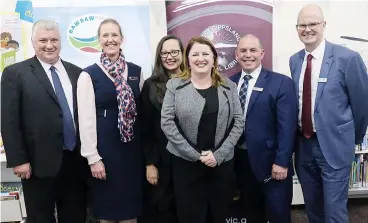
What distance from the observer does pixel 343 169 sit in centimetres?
234

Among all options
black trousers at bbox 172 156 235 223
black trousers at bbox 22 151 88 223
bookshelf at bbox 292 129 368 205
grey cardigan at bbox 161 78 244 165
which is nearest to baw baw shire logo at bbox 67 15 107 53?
black trousers at bbox 22 151 88 223

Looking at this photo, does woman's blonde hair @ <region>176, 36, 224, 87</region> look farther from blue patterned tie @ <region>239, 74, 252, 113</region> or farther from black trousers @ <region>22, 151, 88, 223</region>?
black trousers @ <region>22, 151, 88, 223</region>

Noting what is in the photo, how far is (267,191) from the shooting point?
2467 millimetres

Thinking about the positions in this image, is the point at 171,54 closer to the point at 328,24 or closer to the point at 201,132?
the point at 201,132

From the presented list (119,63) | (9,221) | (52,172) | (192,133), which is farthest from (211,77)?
(9,221)

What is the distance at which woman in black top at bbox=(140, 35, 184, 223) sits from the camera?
232 centimetres

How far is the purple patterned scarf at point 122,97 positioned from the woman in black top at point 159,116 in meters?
0.13

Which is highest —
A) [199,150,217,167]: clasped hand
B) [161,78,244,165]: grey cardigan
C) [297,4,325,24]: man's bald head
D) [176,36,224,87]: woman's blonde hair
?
[297,4,325,24]: man's bald head

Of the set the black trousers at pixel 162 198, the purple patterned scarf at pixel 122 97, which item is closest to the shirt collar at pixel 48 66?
the purple patterned scarf at pixel 122 97

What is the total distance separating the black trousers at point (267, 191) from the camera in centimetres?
245

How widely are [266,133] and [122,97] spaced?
1010 millimetres

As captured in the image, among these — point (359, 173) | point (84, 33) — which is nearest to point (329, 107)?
point (359, 173)

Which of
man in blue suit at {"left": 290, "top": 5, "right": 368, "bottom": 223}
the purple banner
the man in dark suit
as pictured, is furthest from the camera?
the purple banner

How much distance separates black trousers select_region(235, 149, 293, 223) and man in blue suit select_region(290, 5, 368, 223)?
0.80 ft
